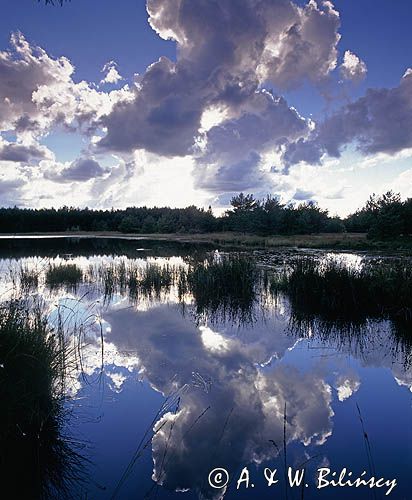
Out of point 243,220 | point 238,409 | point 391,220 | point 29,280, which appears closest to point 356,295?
point 238,409

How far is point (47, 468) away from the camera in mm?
3424

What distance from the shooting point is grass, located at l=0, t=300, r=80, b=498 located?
3277 millimetres

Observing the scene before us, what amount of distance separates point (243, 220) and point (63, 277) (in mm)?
47352

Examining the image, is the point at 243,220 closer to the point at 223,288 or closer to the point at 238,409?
the point at 223,288

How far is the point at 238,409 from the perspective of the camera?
4.63 m

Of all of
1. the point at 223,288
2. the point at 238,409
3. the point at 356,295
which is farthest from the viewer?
the point at 223,288

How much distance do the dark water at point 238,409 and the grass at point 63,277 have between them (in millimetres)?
6187

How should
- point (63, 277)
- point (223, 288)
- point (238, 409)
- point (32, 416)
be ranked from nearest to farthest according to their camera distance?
point (32, 416), point (238, 409), point (223, 288), point (63, 277)

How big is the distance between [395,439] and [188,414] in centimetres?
240

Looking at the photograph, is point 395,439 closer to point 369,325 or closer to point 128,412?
point 128,412

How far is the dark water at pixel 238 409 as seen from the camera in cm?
338

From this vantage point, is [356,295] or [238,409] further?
[356,295]

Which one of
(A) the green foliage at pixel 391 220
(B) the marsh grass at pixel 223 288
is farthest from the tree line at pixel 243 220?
(B) the marsh grass at pixel 223 288

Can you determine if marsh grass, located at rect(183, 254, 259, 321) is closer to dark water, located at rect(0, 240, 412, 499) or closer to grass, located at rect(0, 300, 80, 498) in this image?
dark water, located at rect(0, 240, 412, 499)
